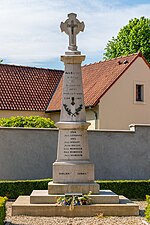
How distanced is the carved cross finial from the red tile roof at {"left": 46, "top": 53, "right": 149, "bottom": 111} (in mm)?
12027

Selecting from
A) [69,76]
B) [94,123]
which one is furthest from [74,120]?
[94,123]

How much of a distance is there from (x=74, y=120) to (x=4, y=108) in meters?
15.6

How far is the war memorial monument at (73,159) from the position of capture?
11.1 metres

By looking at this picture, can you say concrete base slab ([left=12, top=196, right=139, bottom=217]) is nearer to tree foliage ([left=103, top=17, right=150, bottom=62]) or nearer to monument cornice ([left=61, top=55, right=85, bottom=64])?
monument cornice ([left=61, top=55, right=85, bottom=64])

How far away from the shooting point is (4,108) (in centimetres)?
2689

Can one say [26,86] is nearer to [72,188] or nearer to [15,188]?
[15,188]

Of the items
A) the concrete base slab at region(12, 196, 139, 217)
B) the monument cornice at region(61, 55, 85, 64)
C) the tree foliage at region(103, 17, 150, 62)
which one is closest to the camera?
the concrete base slab at region(12, 196, 139, 217)

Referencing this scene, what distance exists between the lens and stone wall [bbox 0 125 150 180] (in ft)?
57.7

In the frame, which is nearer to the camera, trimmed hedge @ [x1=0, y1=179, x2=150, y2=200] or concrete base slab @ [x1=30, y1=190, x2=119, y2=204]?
concrete base slab @ [x1=30, y1=190, x2=119, y2=204]

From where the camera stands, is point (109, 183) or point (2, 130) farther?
point (2, 130)

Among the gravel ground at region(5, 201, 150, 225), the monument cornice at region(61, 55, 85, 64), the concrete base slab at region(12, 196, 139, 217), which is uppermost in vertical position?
the monument cornice at region(61, 55, 85, 64)

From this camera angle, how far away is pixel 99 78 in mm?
27250

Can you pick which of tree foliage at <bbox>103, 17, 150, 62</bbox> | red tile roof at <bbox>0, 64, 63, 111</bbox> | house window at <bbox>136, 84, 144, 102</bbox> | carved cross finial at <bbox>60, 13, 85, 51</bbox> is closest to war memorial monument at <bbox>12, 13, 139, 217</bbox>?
carved cross finial at <bbox>60, 13, 85, 51</bbox>

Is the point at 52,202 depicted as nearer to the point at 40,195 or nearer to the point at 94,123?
the point at 40,195
